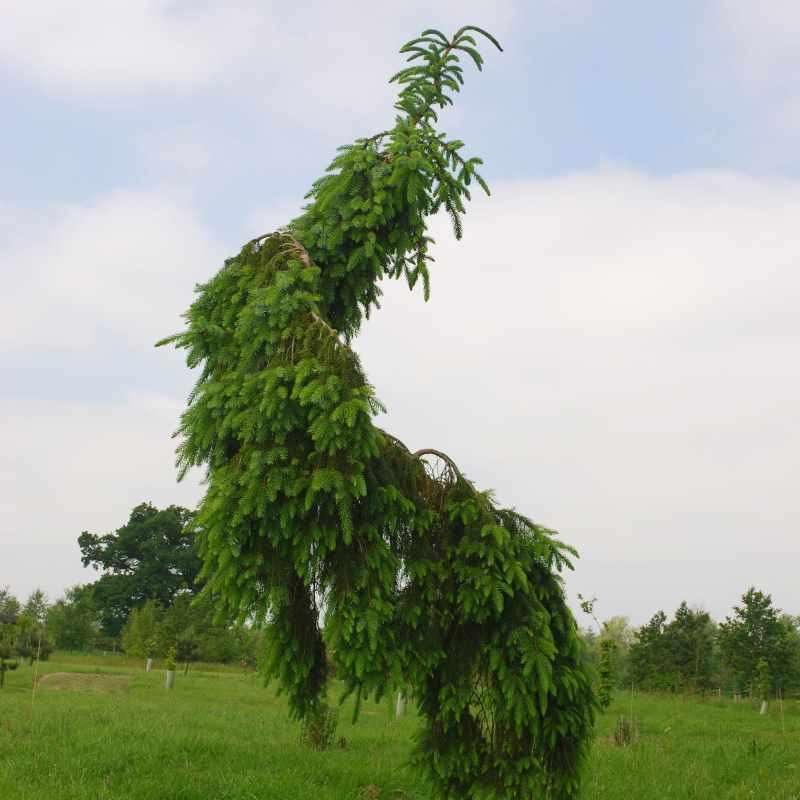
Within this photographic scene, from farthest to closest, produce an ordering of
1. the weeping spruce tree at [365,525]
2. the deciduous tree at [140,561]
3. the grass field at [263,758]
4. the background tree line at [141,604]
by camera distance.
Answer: the deciduous tree at [140,561] → the background tree line at [141,604] → the grass field at [263,758] → the weeping spruce tree at [365,525]

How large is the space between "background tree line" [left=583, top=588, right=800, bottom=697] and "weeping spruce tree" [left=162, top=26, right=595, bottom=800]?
73.8 ft

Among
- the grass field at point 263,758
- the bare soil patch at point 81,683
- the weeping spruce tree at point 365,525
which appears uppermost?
the weeping spruce tree at point 365,525

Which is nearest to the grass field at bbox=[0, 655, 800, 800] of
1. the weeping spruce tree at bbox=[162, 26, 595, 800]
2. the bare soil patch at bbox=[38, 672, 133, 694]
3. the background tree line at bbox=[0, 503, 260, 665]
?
the weeping spruce tree at bbox=[162, 26, 595, 800]

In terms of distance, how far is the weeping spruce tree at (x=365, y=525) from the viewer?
6836 millimetres

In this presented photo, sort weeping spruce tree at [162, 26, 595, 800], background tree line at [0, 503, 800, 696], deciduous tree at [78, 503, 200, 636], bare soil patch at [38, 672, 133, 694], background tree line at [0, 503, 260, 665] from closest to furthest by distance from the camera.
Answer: weeping spruce tree at [162, 26, 595, 800], bare soil patch at [38, 672, 133, 694], background tree line at [0, 503, 800, 696], background tree line at [0, 503, 260, 665], deciduous tree at [78, 503, 200, 636]

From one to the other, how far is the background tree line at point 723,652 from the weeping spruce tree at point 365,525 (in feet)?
73.8

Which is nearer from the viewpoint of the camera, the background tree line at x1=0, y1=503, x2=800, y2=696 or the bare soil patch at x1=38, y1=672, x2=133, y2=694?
the bare soil patch at x1=38, y1=672, x2=133, y2=694

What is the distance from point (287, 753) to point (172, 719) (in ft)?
13.3

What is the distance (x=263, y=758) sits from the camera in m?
11.8

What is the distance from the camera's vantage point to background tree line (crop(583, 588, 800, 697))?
105ft

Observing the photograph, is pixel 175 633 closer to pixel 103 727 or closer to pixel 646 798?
pixel 103 727

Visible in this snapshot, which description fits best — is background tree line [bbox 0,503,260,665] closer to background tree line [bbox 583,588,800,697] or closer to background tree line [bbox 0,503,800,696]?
background tree line [bbox 0,503,800,696]

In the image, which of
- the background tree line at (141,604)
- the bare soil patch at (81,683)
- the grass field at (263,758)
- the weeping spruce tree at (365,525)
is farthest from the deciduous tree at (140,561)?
the weeping spruce tree at (365,525)

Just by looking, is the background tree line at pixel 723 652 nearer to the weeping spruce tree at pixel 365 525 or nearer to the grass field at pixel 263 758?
the grass field at pixel 263 758
